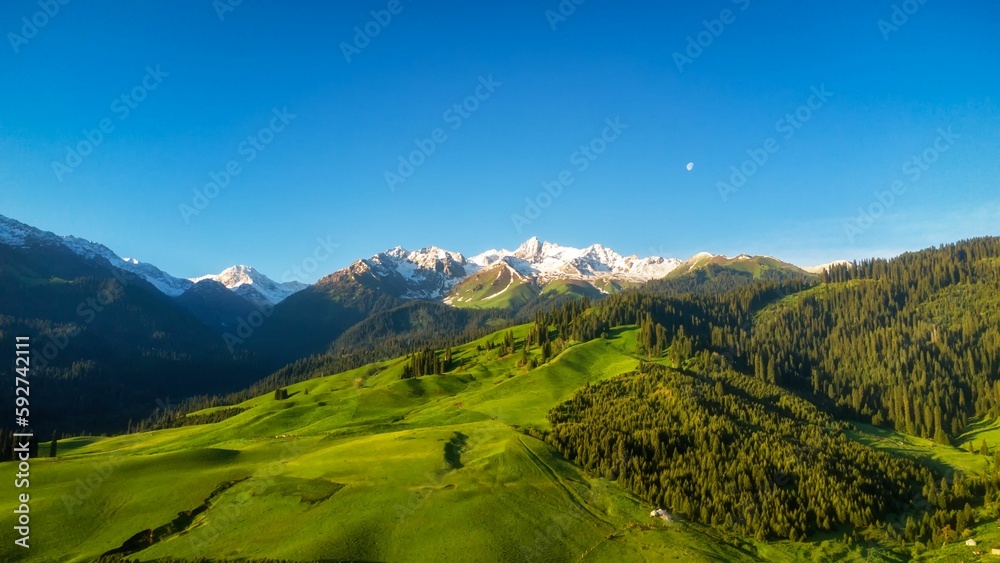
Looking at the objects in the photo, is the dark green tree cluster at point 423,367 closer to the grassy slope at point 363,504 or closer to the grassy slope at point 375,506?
the grassy slope at point 363,504

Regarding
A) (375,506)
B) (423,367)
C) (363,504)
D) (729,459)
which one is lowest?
(729,459)

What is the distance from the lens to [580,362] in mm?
153000

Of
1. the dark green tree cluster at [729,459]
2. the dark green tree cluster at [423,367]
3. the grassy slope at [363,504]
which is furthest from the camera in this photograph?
the dark green tree cluster at [423,367]

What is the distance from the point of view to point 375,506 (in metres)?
60.1

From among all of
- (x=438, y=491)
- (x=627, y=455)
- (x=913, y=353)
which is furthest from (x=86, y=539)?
(x=913, y=353)

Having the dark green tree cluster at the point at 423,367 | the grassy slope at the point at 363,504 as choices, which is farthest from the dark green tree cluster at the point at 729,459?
the dark green tree cluster at the point at 423,367

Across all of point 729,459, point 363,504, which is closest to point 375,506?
point 363,504

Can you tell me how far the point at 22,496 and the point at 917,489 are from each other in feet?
409

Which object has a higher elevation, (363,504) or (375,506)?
(363,504)

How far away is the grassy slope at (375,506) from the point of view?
52500 millimetres

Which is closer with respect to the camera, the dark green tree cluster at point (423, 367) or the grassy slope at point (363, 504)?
the grassy slope at point (363, 504)

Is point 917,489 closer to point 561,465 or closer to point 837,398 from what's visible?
point 561,465

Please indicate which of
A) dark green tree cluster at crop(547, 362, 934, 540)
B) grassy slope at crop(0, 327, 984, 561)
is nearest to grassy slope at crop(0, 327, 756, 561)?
grassy slope at crop(0, 327, 984, 561)

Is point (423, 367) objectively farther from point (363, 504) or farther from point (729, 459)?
point (363, 504)
